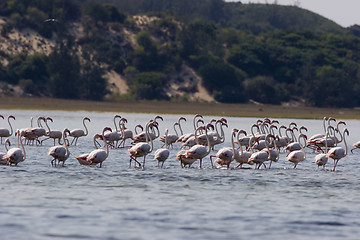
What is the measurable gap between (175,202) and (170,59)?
109 meters

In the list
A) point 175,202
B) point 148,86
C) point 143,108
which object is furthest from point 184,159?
point 148,86

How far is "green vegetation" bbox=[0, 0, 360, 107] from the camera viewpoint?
342 feet

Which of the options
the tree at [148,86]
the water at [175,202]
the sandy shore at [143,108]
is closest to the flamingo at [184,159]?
the water at [175,202]

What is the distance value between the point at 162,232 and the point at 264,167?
38.0 feet

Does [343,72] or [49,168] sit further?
[343,72]

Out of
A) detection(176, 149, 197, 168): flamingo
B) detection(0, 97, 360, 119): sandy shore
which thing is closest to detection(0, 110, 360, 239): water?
detection(176, 149, 197, 168): flamingo

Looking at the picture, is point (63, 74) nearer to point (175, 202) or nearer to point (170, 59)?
point (170, 59)

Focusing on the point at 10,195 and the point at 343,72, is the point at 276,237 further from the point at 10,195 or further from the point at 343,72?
the point at 343,72

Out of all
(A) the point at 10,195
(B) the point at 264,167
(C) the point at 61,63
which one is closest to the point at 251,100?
(C) the point at 61,63

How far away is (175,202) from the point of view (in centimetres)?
1614

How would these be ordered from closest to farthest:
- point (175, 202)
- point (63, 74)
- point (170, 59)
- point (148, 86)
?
point (175, 202) → point (63, 74) → point (148, 86) → point (170, 59)

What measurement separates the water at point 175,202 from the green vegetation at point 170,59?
77.5m

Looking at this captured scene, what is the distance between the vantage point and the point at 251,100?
352ft

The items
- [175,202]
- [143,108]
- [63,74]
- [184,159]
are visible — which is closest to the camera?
[175,202]
